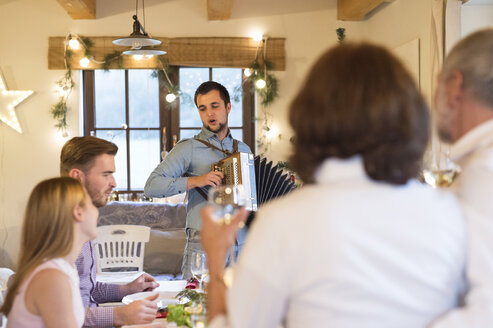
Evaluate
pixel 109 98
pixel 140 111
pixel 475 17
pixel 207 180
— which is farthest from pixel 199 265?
pixel 109 98

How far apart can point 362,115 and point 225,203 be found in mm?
381

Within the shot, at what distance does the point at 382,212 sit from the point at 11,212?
20.9 feet

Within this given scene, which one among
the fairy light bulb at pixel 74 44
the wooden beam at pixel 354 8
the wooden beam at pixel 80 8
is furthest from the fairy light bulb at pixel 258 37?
the fairy light bulb at pixel 74 44

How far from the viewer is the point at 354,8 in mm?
6219

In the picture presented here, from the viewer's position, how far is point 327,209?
1.02 meters

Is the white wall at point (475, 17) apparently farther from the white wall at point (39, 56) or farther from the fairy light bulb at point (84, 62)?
the fairy light bulb at point (84, 62)

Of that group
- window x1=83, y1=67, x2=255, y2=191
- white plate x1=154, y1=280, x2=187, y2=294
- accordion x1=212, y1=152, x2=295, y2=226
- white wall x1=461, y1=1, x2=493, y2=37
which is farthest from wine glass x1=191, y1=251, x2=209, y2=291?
window x1=83, y1=67, x2=255, y2=191

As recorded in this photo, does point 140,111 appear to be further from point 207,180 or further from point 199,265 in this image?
point 199,265

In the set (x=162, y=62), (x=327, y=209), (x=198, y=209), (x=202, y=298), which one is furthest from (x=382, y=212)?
(x=162, y=62)

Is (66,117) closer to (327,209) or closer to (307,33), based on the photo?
(307,33)

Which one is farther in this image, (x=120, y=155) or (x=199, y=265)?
(x=120, y=155)

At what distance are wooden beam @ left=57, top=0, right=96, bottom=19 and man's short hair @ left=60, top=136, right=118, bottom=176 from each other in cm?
393

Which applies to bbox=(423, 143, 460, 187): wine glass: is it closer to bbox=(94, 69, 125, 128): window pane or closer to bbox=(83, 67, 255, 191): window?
bbox=(83, 67, 255, 191): window

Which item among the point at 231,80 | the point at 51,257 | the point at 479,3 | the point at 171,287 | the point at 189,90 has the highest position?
the point at 479,3
